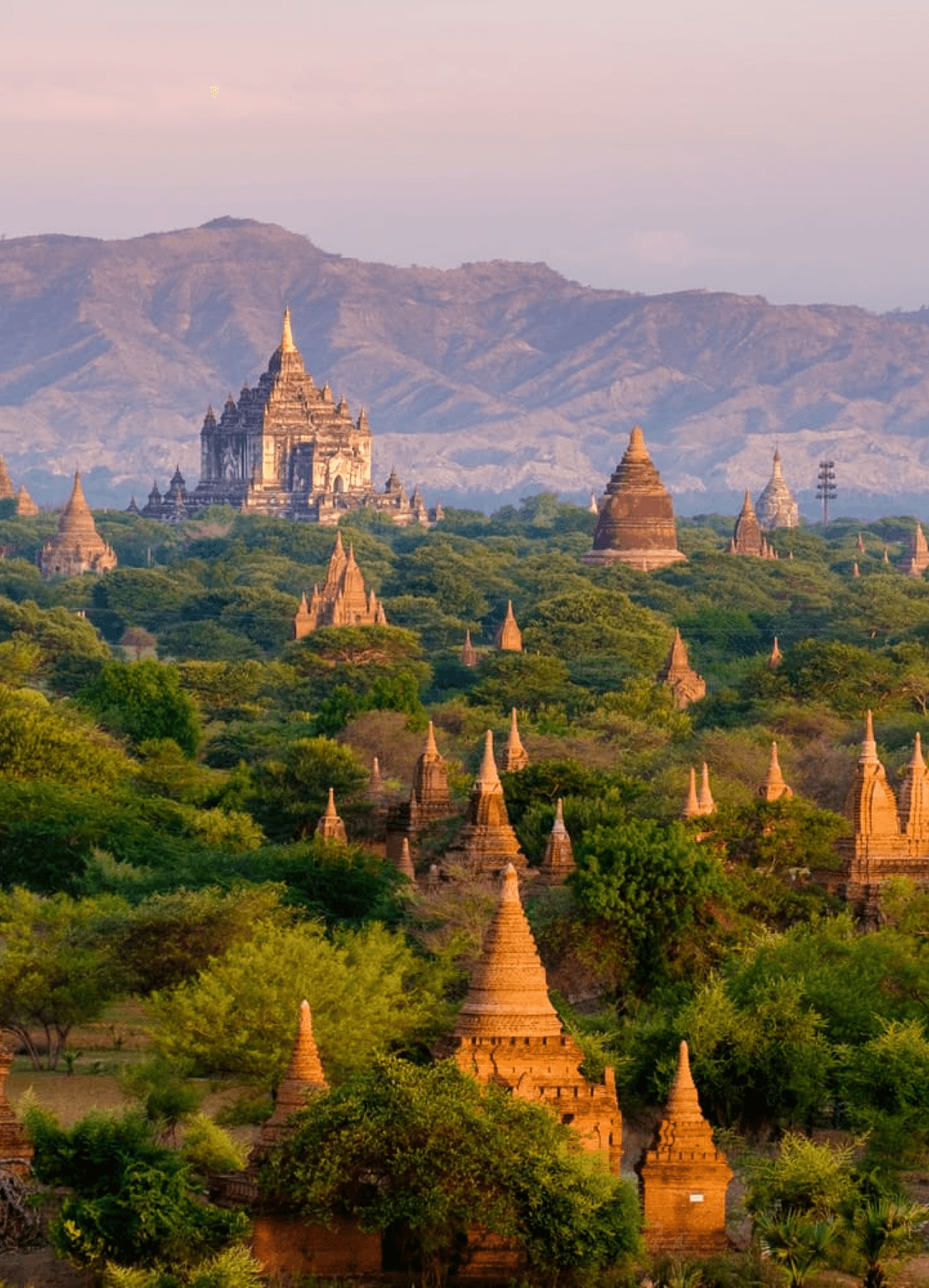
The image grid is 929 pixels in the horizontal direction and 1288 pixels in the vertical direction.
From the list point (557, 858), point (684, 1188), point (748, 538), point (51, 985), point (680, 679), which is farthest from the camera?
point (748, 538)

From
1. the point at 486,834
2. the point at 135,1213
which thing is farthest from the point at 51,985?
the point at 135,1213

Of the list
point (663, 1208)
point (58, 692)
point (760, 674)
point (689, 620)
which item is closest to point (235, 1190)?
point (663, 1208)

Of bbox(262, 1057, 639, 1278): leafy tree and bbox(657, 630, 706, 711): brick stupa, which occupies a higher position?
bbox(262, 1057, 639, 1278): leafy tree

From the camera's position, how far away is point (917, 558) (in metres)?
193

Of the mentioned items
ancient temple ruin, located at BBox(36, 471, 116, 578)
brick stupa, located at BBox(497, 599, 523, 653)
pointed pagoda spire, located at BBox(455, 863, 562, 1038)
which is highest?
pointed pagoda spire, located at BBox(455, 863, 562, 1038)

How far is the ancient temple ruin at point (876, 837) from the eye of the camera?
5503cm

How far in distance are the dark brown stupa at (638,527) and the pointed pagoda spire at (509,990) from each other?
411ft

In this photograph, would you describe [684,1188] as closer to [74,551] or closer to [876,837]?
[876,837]

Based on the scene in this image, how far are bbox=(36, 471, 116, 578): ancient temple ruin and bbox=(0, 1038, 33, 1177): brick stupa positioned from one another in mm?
154526

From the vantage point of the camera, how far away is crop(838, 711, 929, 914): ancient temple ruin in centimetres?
5503

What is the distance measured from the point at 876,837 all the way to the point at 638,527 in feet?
360

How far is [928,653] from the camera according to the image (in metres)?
107

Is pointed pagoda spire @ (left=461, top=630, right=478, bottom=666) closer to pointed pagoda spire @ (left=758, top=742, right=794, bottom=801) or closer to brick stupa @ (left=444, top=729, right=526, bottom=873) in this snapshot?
pointed pagoda spire @ (left=758, top=742, right=794, bottom=801)

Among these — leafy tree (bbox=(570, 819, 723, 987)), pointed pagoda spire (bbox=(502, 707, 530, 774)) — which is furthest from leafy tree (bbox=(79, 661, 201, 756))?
leafy tree (bbox=(570, 819, 723, 987))
